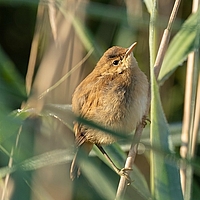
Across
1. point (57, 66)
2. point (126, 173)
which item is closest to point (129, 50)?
point (57, 66)

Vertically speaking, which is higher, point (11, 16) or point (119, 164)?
point (11, 16)

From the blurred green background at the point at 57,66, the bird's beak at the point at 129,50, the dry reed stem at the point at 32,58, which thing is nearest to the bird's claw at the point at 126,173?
the blurred green background at the point at 57,66

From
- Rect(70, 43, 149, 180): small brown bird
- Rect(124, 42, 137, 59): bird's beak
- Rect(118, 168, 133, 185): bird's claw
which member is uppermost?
Rect(124, 42, 137, 59): bird's beak

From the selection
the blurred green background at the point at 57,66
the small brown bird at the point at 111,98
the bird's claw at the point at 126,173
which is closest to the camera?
the blurred green background at the point at 57,66

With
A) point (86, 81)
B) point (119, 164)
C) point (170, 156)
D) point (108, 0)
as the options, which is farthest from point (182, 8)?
point (170, 156)

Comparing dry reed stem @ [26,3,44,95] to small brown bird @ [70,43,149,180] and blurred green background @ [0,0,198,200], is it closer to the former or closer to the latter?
blurred green background @ [0,0,198,200]

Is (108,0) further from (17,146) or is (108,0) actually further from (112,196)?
(17,146)

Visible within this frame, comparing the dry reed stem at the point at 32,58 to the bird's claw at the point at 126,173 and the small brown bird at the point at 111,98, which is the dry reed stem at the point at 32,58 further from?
the bird's claw at the point at 126,173

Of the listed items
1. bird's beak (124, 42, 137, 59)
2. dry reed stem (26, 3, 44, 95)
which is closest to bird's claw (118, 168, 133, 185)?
bird's beak (124, 42, 137, 59)

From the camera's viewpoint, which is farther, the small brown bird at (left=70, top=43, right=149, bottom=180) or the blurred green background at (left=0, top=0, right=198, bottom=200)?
the small brown bird at (left=70, top=43, right=149, bottom=180)
